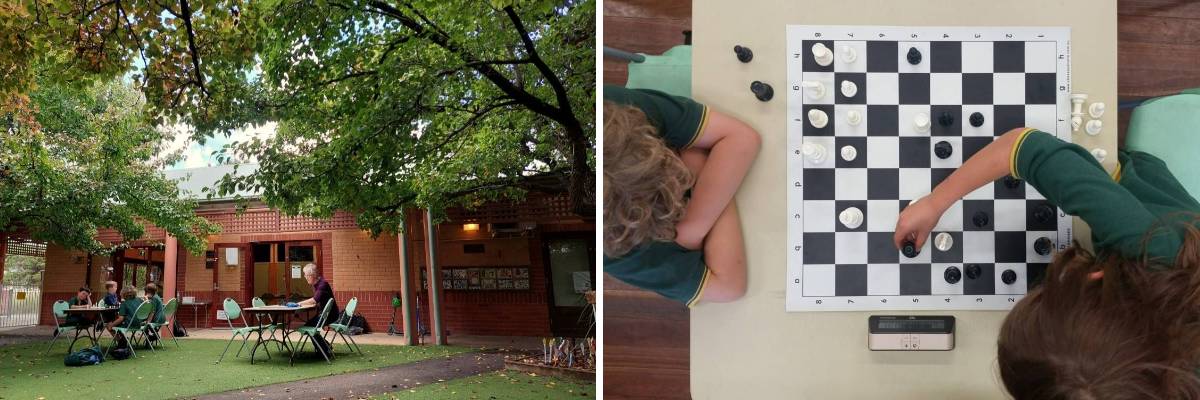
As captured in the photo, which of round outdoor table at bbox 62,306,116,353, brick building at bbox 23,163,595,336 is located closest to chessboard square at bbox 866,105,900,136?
brick building at bbox 23,163,595,336

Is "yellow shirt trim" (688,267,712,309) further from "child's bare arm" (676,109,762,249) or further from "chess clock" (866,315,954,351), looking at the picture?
"chess clock" (866,315,954,351)

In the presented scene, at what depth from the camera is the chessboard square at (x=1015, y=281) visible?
3.87 ft

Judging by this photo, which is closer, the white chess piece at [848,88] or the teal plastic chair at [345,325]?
the white chess piece at [848,88]

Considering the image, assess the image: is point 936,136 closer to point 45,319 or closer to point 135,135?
point 135,135

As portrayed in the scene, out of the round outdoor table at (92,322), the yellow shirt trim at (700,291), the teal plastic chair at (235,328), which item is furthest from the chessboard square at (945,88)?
the round outdoor table at (92,322)

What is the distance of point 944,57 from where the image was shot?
3.88 ft

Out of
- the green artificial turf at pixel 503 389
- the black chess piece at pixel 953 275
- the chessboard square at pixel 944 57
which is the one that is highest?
the chessboard square at pixel 944 57

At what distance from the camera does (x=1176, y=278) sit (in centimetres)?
102

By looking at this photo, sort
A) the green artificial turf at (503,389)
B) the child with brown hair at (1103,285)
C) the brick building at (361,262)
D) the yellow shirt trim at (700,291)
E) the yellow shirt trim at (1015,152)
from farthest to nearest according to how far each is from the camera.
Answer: the green artificial turf at (503,389) → the brick building at (361,262) → the yellow shirt trim at (700,291) → the yellow shirt trim at (1015,152) → the child with brown hair at (1103,285)

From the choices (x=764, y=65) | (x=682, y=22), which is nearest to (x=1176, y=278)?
(x=764, y=65)

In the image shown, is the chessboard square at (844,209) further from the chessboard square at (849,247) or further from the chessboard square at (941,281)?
the chessboard square at (941,281)

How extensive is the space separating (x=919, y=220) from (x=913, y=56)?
25 centimetres

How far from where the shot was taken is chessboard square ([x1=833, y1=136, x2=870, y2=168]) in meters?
1.19

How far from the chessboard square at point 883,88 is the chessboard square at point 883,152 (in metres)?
0.06
